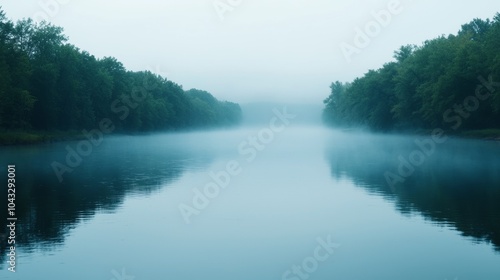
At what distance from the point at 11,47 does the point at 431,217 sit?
6575 cm

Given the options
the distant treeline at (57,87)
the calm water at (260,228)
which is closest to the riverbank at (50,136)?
the distant treeline at (57,87)

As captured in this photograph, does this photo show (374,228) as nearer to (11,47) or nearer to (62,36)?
(11,47)

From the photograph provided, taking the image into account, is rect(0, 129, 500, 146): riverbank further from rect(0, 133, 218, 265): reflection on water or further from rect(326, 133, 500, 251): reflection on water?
rect(326, 133, 500, 251): reflection on water

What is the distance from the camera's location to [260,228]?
17562 millimetres

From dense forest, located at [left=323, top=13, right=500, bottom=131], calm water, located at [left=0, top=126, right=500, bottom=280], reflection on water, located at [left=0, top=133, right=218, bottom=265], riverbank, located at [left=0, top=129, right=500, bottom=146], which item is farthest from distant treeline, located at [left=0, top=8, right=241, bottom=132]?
dense forest, located at [left=323, top=13, right=500, bottom=131]

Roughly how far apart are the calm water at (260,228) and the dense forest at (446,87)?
167 ft

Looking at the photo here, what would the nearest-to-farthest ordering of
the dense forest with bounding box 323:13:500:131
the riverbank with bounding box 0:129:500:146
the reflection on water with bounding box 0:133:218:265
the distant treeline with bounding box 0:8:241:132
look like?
the reflection on water with bounding box 0:133:218:265
the riverbank with bounding box 0:129:500:146
the distant treeline with bounding box 0:8:241:132
the dense forest with bounding box 323:13:500:131

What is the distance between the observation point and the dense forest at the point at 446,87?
261 feet

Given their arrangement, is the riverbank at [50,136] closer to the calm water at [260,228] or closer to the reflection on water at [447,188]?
the reflection on water at [447,188]

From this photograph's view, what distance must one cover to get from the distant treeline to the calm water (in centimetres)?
4259

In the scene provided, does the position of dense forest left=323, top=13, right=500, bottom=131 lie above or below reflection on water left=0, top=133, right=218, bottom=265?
above

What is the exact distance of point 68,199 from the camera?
76.3ft

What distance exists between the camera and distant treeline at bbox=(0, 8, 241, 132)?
71500 millimetres

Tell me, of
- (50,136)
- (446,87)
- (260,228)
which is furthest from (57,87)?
(260,228)
